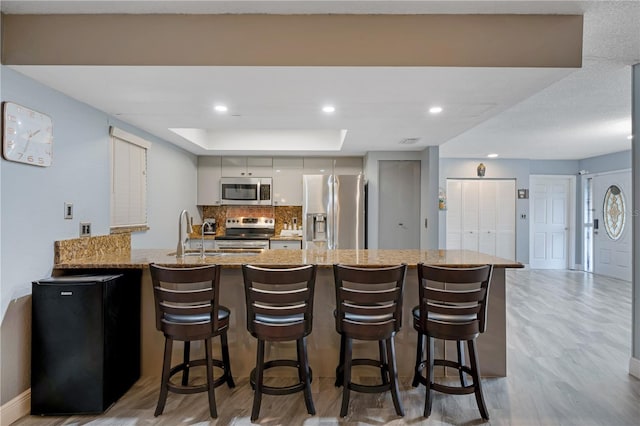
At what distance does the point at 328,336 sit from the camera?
105 inches

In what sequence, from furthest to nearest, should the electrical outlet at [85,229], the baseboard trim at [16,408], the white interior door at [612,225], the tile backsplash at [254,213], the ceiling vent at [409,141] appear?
the white interior door at [612,225], the tile backsplash at [254,213], the ceiling vent at [409,141], the electrical outlet at [85,229], the baseboard trim at [16,408]

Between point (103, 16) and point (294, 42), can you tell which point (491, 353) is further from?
point (103, 16)

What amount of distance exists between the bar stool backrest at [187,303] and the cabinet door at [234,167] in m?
3.51

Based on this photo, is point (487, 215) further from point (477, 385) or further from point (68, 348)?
point (68, 348)

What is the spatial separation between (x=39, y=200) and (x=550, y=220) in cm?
839

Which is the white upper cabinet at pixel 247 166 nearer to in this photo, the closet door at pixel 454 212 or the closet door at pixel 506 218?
the closet door at pixel 454 212

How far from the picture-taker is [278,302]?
2.08m

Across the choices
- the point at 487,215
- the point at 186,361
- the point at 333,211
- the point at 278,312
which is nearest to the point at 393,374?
the point at 278,312

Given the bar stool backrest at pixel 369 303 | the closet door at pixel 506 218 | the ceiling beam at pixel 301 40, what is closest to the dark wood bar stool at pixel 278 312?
the bar stool backrest at pixel 369 303

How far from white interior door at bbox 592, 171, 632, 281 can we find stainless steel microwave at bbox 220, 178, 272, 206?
6259 mm

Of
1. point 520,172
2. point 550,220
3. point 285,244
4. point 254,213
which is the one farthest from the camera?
point 550,220

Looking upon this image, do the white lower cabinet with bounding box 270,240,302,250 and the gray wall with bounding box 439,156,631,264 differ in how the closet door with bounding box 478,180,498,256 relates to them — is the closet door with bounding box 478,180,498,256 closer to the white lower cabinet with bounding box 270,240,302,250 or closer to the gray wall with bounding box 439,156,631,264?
the gray wall with bounding box 439,156,631,264

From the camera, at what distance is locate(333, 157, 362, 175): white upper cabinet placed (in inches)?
219

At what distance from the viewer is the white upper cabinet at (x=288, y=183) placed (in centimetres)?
553
